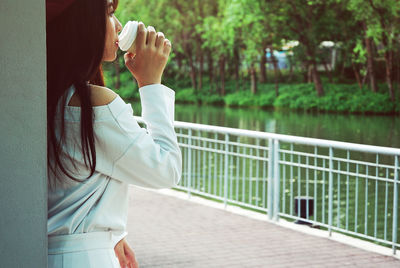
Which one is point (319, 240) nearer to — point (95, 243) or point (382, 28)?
point (95, 243)

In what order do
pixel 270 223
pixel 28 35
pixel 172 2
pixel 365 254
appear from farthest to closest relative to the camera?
pixel 172 2 → pixel 270 223 → pixel 365 254 → pixel 28 35

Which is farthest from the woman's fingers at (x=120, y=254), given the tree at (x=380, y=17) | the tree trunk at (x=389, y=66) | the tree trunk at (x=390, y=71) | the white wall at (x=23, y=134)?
the tree trunk at (x=390, y=71)

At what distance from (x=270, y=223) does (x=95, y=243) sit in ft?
21.9

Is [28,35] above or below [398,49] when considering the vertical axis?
below

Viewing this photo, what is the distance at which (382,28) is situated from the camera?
33219mm

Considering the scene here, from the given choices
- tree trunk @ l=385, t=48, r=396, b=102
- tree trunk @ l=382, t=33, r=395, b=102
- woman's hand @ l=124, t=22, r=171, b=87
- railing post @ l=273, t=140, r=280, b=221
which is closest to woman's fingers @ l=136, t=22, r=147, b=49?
woman's hand @ l=124, t=22, r=171, b=87

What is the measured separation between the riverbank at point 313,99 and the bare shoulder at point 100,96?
34.7 m

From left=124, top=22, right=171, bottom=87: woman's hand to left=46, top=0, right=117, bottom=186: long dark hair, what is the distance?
0.10m

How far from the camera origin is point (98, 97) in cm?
159

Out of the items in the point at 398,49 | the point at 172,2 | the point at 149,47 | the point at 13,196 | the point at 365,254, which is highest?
the point at 172,2

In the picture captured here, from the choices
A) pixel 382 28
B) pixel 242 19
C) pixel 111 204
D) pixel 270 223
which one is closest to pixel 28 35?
pixel 111 204

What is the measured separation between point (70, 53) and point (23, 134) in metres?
0.23

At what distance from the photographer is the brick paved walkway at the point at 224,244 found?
21.2 ft

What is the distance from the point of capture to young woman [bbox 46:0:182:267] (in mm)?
1584
